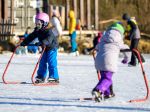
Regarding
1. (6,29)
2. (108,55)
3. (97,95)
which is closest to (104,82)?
(97,95)

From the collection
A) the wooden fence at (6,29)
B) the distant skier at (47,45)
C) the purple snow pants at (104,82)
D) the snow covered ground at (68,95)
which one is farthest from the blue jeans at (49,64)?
the wooden fence at (6,29)

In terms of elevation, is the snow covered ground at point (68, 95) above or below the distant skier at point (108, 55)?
below

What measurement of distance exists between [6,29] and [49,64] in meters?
14.3

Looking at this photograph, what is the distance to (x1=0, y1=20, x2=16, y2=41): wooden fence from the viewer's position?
24.2 meters

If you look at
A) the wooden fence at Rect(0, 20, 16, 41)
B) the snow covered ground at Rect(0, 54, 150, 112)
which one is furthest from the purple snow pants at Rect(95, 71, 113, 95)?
the wooden fence at Rect(0, 20, 16, 41)

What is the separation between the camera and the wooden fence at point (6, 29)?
24.2m

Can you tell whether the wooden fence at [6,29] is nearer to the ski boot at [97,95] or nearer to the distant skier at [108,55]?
the distant skier at [108,55]

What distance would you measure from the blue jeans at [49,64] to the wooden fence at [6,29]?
13.7 m

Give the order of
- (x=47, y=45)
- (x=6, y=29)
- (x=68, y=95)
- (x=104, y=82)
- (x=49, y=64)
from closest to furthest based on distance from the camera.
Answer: (x=104, y=82) < (x=68, y=95) < (x=47, y=45) < (x=49, y=64) < (x=6, y=29)

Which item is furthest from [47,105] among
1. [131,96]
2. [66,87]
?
[66,87]

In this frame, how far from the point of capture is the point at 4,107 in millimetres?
7270

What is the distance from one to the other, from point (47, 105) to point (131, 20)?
8710 millimetres

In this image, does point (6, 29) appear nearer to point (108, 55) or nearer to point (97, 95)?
point (108, 55)

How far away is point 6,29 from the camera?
24.4m
